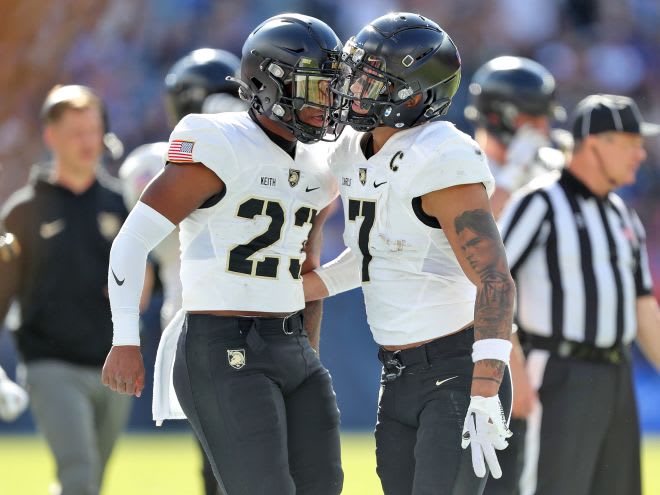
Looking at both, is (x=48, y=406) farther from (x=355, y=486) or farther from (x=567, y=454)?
(x=355, y=486)

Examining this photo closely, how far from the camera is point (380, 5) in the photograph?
1189 cm

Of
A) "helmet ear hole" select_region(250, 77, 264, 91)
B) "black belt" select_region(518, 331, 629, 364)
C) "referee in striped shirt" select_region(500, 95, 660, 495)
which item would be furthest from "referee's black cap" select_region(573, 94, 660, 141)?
"helmet ear hole" select_region(250, 77, 264, 91)

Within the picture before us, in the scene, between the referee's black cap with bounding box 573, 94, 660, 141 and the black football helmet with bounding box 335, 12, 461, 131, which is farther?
the referee's black cap with bounding box 573, 94, 660, 141

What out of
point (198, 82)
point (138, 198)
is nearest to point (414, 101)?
point (138, 198)

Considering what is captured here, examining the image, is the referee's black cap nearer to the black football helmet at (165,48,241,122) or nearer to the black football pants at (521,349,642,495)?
the black football pants at (521,349,642,495)

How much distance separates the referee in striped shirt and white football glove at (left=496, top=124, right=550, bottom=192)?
1.95ft

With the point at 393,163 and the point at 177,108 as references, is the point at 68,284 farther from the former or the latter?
the point at 393,163

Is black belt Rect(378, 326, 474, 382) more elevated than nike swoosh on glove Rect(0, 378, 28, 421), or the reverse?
black belt Rect(378, 326, 474, 382)

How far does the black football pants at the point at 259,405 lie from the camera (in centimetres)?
330

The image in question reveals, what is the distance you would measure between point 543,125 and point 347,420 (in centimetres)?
443

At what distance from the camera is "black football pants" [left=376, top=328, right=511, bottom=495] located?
3.25m

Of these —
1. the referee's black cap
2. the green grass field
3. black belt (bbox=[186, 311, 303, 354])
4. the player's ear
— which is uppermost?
the player's ear

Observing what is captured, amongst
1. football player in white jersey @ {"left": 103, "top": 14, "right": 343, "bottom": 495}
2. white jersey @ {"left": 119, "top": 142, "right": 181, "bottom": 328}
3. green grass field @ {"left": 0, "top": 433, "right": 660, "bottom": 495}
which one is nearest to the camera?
football player in white jersey @ {"left": 103, "top": 14, "right": 343, "bottom": 495}

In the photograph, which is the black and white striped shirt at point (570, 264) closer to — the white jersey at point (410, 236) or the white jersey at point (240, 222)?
the white jersey at point (410, 236)
